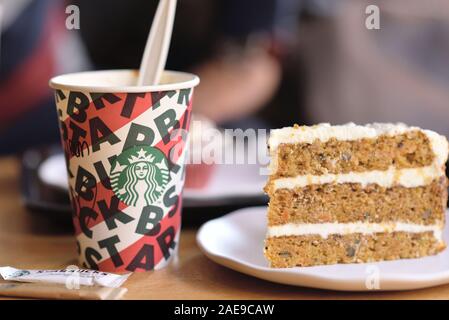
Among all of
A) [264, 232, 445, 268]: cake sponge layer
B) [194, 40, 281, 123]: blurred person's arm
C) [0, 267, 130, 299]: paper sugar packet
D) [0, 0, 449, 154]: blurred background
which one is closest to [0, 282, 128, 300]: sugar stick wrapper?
[0, 267, 130, 299]: paper sugar packet

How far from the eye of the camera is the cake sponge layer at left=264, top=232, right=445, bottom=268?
36.9 inches

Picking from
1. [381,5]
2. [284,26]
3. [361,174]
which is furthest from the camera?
[284,26]

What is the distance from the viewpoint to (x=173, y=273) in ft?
3.01

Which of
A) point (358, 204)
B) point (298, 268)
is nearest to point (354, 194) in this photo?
point (358, 204)

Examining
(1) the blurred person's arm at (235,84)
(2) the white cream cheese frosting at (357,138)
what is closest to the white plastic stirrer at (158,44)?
(2) the white cream cheese frosting at (357,138)

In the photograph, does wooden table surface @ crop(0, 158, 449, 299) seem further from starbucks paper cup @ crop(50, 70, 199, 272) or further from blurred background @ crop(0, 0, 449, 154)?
blurred background @ crop(0, 0, 449, 154)

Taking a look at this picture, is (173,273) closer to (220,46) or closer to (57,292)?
(57,292)

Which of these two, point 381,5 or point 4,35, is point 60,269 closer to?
point 4,35

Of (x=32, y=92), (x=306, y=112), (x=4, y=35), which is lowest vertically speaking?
(x=306, y=112)

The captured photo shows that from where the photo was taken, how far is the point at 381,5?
2.92 m

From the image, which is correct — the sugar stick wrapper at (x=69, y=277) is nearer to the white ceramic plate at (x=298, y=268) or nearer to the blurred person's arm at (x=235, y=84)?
the white ceramic plate at (x=298, y=268)

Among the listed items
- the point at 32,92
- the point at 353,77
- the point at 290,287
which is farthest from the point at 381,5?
the point at 290,287

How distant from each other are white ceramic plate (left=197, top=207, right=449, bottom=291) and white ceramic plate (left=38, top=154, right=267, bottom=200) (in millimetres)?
86

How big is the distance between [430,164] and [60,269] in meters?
0.55
